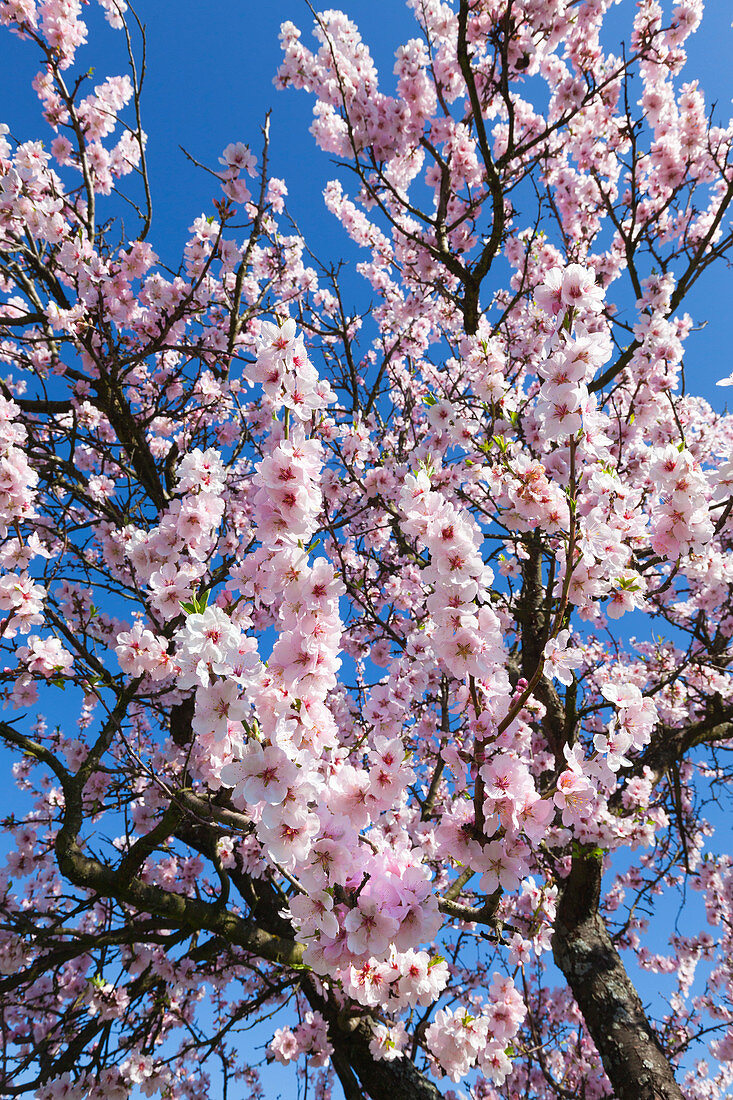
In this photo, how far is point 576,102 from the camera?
5.89 m

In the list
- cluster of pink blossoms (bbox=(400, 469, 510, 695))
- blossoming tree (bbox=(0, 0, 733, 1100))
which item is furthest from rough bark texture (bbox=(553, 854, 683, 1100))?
cluster of pink blossoms (bbox=(400, 469, 510, 695))

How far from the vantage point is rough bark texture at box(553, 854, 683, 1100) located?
11.4 feet

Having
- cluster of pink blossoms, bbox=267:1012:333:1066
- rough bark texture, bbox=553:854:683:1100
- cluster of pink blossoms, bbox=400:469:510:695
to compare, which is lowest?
rough bark texture, bbox=553:854:683:1100

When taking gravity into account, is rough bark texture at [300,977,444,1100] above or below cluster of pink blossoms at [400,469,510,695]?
below

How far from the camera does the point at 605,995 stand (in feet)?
12.4

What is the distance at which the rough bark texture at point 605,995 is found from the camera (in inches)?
137

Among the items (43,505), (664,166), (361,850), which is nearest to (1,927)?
(361,850)

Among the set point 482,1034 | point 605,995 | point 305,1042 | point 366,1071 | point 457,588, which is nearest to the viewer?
point 457,588

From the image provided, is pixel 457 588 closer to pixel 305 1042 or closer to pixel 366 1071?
pixel 366 1071

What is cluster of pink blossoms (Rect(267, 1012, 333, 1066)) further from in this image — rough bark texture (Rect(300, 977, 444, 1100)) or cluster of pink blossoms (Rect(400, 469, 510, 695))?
cluster of pink blossoms (Rect(400, 469, 510, 695))

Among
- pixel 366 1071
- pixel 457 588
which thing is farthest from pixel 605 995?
pixel 457 588

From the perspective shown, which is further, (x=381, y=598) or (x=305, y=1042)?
(x=381, y=598)

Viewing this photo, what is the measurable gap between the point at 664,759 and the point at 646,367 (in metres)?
3.50

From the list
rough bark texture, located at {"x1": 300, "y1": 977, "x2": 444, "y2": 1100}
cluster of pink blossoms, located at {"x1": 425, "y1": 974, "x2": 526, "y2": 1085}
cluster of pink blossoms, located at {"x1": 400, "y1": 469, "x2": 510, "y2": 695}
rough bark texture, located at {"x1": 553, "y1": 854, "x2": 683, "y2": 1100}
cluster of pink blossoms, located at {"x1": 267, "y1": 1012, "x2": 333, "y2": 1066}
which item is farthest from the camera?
cluster of pink blossoms, located at {"x1": 267, "y1": 1012, "x2": 333, "y2": 1066}
